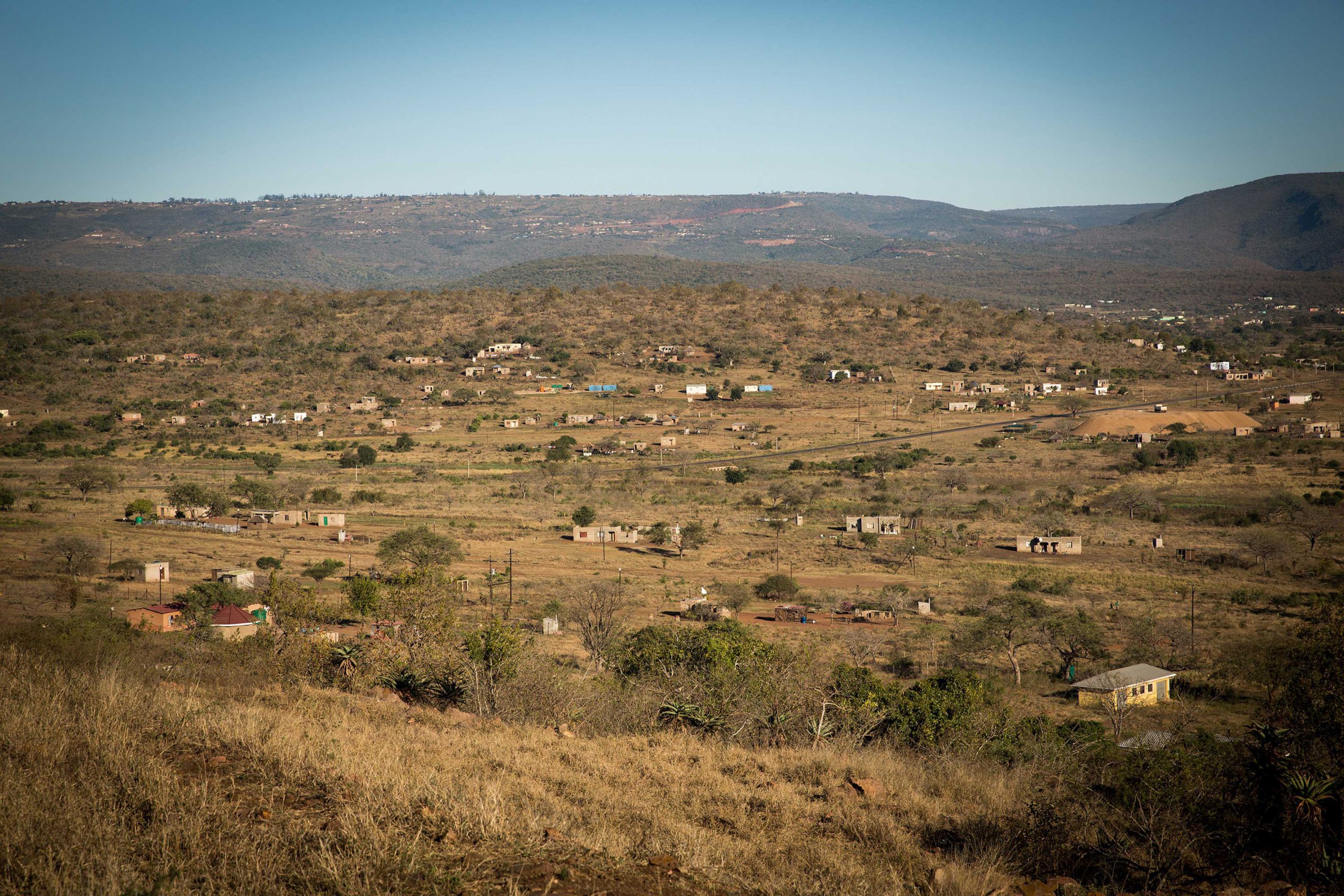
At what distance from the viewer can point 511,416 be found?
61844 millimetres

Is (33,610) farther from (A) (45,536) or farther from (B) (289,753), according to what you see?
(B) (289,753)

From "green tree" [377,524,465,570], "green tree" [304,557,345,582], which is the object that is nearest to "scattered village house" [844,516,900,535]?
"green tree" [377,524,465,570]

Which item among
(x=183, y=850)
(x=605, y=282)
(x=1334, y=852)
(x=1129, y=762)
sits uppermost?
(x=605, y=282)

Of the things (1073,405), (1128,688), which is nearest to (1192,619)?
(1128,688)

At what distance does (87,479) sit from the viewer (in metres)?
40.0

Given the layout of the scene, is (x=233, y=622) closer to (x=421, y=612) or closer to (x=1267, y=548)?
(x=421, y=612)

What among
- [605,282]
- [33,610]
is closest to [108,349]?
[33,610]

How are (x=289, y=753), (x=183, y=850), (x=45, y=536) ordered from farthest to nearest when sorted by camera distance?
1. (x=45, y=536)
2. (x=289, y=753)
3. (x=183, y=850)

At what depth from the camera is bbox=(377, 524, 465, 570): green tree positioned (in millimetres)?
28406

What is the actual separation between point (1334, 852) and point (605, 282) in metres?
157

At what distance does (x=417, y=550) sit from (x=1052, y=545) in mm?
23805

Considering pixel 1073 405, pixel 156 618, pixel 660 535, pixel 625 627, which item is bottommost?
pixel 660 535

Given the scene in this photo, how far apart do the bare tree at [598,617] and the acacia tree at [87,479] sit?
91.8ft

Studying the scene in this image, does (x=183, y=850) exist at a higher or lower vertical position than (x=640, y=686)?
higher
